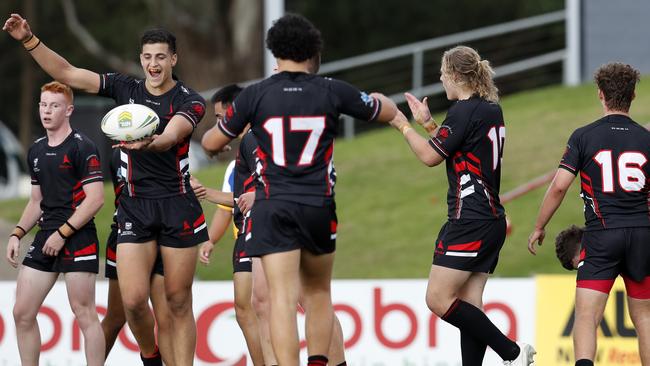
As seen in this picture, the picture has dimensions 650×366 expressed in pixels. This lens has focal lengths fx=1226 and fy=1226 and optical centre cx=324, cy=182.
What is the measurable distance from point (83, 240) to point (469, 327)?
2.80 metres

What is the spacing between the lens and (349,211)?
54.7 ft

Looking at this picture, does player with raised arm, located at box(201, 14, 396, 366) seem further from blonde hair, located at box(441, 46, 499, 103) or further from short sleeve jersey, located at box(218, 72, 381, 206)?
blonde hair, located at box(441, 46, 499, 103)

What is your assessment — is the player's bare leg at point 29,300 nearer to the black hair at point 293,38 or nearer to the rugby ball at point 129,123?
the rugby ball at point 129,123

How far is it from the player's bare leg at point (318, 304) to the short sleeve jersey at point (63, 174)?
2.23m

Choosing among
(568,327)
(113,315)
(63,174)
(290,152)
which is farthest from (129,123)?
(568,327)

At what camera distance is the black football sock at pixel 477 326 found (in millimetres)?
7918

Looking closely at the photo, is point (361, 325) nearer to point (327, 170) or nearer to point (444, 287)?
point (444, 287)

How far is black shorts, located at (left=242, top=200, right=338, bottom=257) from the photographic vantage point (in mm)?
6844

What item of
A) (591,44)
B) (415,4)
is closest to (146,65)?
(591,44)

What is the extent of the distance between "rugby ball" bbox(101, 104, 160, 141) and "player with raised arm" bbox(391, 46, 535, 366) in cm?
166

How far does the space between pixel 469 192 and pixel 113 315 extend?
113 inches

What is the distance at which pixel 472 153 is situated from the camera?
7.84 m

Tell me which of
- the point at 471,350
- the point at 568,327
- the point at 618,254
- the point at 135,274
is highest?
the point at 618,254

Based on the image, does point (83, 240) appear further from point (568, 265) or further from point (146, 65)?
point (568, 265)
